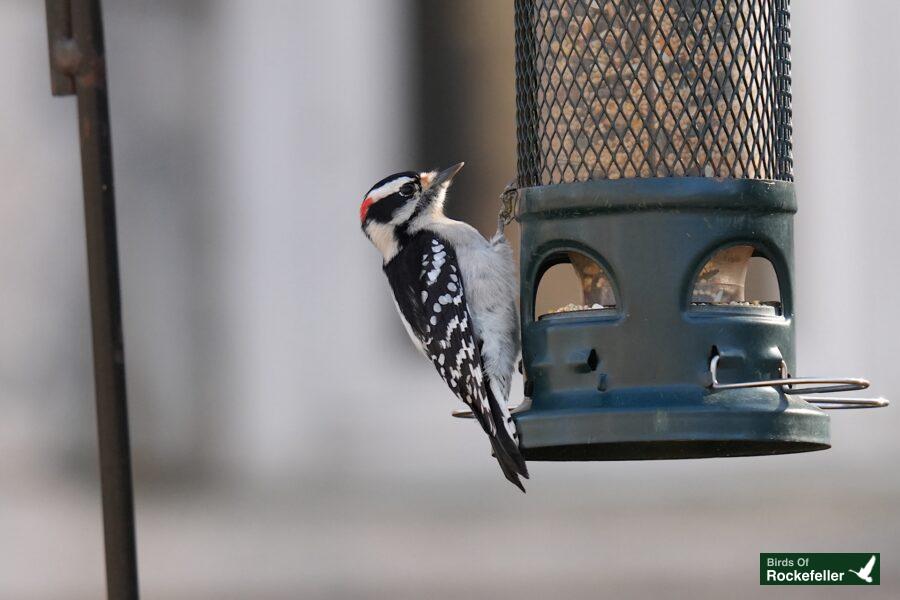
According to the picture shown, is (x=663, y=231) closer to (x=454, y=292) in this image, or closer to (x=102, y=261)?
(x=454, y=292)

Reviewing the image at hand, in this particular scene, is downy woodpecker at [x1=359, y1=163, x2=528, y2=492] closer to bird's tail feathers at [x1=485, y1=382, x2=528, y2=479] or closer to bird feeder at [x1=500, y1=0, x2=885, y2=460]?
bird's tail feathers at [x1=485, y1=382, x2=528, y2=479]

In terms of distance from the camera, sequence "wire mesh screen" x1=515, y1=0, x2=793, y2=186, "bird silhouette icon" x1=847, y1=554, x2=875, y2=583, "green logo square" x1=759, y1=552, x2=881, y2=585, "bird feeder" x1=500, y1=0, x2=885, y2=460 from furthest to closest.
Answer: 1. "bird silhouette icon" x1=847, y1=554, x2=875, y2=583
2. "green logo square" x1=759, y1=552, x2=881, y2=585
3. "wire mesh screen" x1=515, y1=0, x2=793, y2=186
4. "bird feeder" x1=500, y1=0, x2=885, y2=460

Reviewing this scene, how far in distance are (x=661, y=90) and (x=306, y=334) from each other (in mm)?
5457

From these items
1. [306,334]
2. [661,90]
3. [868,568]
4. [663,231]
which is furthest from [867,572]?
[661,90]

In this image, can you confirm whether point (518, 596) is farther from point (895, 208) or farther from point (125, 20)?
point (125, 20)

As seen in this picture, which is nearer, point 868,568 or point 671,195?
point 671,195

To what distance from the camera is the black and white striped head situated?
5969 mm

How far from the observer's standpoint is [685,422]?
4.58 meters

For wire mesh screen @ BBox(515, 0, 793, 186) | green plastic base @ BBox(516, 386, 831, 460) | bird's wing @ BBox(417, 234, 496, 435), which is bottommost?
green plastic base @ BBox(516, 386, 831, 460)

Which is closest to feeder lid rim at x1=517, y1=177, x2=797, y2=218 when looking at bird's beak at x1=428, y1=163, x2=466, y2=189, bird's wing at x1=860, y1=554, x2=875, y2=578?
bird's beak at x1=428, y1=163, x2=466, y2=189

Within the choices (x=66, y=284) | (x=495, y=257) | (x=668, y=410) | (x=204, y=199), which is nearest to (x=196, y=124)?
(x=204, y=199)

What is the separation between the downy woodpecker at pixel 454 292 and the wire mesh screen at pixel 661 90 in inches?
22.5

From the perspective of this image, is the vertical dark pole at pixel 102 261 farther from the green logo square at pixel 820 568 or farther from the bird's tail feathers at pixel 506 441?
the green logo square at pixel 820 568

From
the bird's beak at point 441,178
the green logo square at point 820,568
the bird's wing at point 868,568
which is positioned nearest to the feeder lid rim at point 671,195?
the bird's beak at point 441,178
